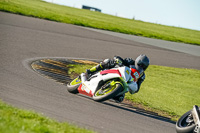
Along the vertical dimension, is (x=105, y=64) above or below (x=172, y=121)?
above

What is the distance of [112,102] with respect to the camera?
890cm

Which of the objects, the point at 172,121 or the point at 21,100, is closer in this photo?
the point at 21,100

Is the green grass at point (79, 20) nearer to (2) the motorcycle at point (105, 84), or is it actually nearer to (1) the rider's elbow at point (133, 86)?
(2) the motorcycle at point (105, 84)

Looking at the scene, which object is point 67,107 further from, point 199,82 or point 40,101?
point 199,82

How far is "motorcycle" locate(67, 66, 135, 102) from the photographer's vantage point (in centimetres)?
756

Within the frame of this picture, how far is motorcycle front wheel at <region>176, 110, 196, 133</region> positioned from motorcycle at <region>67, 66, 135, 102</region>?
1.47 m

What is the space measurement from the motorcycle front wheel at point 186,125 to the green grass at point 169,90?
264 centimetres

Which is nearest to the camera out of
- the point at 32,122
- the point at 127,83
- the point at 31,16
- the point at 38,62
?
the point at 32,122

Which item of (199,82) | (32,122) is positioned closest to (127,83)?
(32,122)

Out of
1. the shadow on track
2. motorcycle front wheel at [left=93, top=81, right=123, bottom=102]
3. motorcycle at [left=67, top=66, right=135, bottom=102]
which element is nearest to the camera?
motorcycle front wheel at [left=93, top=81, right=123, bottom=102]

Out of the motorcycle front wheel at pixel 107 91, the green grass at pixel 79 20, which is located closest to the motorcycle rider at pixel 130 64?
the motorcycle front wheel at pixel 107 91

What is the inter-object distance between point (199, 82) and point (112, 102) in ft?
25.3

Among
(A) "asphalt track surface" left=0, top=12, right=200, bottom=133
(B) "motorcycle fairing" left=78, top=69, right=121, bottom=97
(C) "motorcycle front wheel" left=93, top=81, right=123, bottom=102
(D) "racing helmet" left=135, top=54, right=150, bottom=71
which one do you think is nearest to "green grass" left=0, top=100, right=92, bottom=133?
(A) "asphalt track surface" left=0, top=12, right=200, bottom=133

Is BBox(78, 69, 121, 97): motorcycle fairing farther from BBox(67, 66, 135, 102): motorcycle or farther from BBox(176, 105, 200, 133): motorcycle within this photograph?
BBox(176, 105, 200, 133): motorcycle
